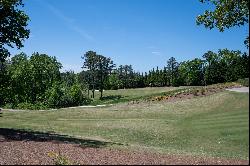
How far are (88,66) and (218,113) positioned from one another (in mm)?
129459

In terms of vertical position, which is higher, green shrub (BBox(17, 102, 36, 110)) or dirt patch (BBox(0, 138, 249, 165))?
dirt patch (BBox(0, 138, 249, 165))

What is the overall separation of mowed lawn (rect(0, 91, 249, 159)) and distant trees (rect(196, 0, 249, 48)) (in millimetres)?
3629

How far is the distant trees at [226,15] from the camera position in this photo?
16.6 m

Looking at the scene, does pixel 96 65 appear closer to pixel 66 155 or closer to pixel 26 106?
pixel 26 106

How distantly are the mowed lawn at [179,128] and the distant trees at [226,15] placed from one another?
143 inches

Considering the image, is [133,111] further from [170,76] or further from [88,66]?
[170,76]

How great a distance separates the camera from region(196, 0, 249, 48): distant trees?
655 inches

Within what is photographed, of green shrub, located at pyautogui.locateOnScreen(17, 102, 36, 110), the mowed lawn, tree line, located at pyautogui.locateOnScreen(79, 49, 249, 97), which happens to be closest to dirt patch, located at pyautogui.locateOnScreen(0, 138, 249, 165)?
the mowed lawn

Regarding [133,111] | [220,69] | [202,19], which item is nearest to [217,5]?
[202,19]

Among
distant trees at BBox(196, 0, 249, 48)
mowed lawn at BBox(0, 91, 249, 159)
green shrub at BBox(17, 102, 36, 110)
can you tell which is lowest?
green shrub at BBox(17, 102, 36, 110)

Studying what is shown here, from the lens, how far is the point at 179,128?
1184cm

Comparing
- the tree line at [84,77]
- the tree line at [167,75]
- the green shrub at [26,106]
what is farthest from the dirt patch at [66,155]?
the tree line at [167,75]

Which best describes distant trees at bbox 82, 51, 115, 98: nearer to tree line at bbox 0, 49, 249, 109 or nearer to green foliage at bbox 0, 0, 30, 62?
tree line at bbox 0, 49, 249, 109

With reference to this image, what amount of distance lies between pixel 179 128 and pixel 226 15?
813cm
